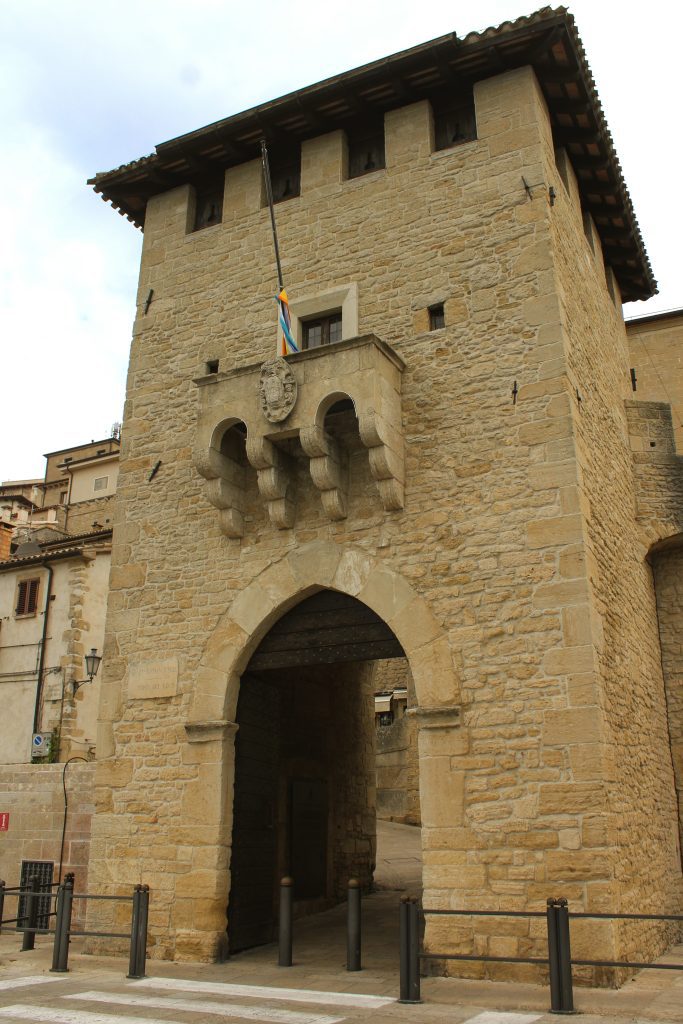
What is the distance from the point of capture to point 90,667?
15.5 metres

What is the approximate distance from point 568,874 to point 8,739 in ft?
40.4

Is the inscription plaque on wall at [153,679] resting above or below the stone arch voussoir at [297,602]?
below

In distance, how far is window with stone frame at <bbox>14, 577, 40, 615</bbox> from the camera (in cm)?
1689

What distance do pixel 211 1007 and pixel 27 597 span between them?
12224 mm

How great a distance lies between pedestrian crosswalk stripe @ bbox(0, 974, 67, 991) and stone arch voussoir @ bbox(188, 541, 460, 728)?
8.26 feet

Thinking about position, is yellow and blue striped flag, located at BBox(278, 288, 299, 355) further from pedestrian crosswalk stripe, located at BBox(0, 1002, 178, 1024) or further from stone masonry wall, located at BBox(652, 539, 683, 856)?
pedestrian crosswalk stripe, located at BBox(0, 1002, 178, 1024)

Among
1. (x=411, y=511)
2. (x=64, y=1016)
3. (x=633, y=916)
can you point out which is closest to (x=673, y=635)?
(x=411, y=511)

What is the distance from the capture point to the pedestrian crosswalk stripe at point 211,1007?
5.66m

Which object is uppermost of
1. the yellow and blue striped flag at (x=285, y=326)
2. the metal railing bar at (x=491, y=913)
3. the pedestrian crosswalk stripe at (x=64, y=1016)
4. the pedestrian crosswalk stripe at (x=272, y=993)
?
the yellow and blue striped flag at (x=285, y=326)

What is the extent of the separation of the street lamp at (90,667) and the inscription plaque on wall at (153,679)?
6.17m

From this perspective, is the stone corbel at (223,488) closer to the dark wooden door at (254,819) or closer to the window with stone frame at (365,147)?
the dark wooden door at (254,819)

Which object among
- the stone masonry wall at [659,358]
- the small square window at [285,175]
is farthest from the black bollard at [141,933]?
the stone masonry wall at [659,358]

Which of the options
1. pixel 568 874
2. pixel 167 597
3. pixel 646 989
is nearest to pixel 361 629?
pixel 167 597

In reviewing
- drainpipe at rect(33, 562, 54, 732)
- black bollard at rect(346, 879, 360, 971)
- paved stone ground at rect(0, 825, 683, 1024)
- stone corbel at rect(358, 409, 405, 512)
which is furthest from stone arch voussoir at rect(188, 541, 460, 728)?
drainpipe at rect(33, 562, 54, 732)
